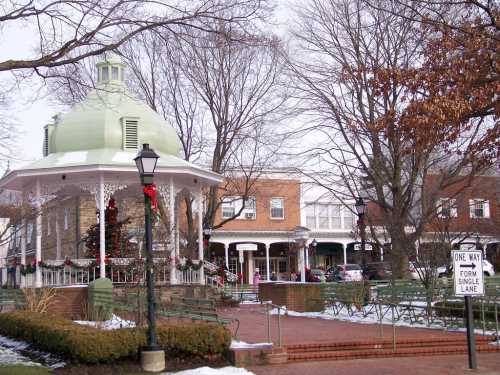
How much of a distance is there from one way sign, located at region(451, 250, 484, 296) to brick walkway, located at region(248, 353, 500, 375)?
4.73ft

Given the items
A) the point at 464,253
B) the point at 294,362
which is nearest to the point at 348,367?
the point at 294,362

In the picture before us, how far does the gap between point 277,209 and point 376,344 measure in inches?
1432

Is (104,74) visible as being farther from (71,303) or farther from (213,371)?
(213,371)

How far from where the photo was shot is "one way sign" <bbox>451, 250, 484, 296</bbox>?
1214cm

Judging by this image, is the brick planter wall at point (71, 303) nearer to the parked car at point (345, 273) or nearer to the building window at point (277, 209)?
the parked car at point (345, 273)

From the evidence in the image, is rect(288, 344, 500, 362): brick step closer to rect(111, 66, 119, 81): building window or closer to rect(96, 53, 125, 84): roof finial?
rect(96, 53, 125, 84): roof finial

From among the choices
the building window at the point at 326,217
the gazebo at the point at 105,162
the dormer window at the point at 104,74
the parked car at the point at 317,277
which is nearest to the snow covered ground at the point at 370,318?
the gazebo at the point at 105,162

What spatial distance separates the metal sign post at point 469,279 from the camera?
12.1m

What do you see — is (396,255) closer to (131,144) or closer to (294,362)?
(131,144)

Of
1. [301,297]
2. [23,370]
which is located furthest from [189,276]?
[23,370]

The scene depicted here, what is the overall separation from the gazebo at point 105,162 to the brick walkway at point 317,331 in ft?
15.2

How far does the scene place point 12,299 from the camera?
70.8 ft

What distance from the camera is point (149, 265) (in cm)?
1304

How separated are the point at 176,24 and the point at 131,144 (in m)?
12.1
